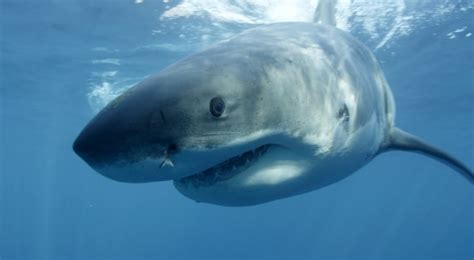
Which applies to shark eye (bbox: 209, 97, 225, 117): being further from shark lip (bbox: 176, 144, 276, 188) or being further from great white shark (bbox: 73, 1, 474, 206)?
shark lip (bbox: 176, 144, 276, 188)

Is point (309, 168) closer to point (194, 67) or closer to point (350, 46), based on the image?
point (194, 67)

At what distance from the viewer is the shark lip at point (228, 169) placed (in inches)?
95.3

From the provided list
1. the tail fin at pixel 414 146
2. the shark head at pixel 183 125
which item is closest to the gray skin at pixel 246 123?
the shark head at pixel 183 125

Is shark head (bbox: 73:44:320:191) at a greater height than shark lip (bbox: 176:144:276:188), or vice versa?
shark head (bbox: 73:44:320:191)

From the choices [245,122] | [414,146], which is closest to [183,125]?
[245,122]

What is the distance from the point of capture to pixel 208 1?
43.3 ft

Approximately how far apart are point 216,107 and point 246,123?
0.58ft

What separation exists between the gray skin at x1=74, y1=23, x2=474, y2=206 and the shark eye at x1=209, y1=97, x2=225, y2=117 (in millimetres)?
16

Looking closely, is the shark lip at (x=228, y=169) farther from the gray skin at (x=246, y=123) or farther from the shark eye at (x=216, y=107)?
the shark eye at (x=216, y=107)

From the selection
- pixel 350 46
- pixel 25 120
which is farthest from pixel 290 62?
pixel 25 120

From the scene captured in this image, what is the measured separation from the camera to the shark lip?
2422 mm

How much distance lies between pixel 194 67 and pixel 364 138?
5.78 ft

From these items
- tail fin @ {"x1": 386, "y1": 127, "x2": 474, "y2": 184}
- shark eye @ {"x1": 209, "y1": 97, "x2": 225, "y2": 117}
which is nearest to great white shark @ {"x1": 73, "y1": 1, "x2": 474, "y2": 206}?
shark eye @ {"x1": 209, "y1": 97, "x2": 225, "y2": 117}

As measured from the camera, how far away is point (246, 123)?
2092 mm
